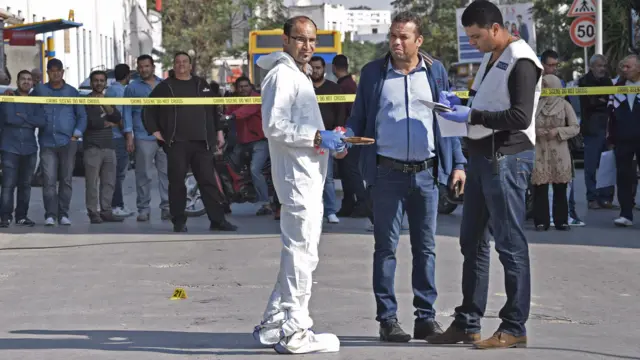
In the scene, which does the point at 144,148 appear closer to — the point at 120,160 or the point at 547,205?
the point at 120,160

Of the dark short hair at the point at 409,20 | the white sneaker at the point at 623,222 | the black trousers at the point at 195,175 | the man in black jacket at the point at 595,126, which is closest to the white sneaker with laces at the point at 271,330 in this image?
the dark short hair at the point at 409,20

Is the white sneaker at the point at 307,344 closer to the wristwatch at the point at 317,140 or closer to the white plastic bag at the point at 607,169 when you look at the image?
the wristwatch at the point at 317,140

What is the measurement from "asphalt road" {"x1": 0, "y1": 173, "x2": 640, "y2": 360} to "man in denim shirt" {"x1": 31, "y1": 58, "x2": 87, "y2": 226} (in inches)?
22.8

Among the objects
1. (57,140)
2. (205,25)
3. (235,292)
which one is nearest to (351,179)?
(57,140)

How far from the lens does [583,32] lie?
26172mm

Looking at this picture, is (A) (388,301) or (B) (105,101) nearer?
(A) (388,301)

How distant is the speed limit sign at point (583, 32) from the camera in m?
26.0

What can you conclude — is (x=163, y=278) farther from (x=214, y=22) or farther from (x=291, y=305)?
(x=214, y=22)

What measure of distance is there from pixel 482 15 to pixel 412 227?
1.35m

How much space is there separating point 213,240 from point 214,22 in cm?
5199

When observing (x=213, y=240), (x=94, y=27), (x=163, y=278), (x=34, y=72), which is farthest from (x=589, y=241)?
(x=94, y=27)

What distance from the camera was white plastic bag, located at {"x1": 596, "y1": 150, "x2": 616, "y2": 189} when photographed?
15688 mm

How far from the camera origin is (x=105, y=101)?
15.7 meters

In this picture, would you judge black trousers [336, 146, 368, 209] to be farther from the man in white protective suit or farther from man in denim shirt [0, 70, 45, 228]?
the man in white protective suit
